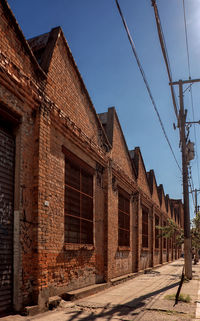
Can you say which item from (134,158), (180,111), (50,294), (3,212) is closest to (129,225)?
(134,158)

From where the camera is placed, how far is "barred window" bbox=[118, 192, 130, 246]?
15367 millimetres

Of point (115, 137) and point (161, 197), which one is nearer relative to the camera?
point (115, 137)

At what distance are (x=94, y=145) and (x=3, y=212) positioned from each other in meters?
5.59

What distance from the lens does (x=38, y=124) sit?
7.74 metres

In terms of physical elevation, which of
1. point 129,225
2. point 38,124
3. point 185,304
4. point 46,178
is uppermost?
point 38,124

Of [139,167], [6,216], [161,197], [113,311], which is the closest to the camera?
[6,216]

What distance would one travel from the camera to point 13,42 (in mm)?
7133

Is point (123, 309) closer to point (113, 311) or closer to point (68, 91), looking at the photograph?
point (113, 311)

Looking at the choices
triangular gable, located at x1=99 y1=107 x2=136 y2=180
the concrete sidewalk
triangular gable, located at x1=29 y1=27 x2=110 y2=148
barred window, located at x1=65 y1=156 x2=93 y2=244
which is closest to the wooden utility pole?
triangular gable, located at x1=99 y1=107 x2=136 y2=180

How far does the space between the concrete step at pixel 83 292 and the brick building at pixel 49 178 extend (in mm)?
185

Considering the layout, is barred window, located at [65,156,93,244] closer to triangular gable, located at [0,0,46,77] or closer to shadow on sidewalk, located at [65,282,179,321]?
shadow on sidewalk, located at [65,282,179,321]

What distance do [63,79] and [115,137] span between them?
5845 millimetres

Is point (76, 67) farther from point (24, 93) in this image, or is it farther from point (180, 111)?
point (180, 111)

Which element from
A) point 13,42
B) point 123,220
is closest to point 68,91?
point 13,42
